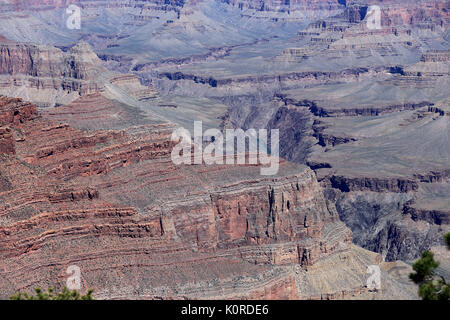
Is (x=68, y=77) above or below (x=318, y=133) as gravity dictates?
above

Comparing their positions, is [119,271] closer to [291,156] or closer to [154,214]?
[154,214]

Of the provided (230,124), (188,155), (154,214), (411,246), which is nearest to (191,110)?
(230,124)

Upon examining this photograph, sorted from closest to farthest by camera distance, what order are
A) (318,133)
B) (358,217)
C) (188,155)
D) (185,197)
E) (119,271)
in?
1. (119,271)
2. (185,197)
3. (188,155)
4. (358,217)
5. (318,133)

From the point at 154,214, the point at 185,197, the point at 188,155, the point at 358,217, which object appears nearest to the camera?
the point at 154,214

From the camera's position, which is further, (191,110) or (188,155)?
(191,110)

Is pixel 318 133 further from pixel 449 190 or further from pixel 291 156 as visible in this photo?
pixel 449 190

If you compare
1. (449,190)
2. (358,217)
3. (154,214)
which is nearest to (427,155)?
(449,190)
